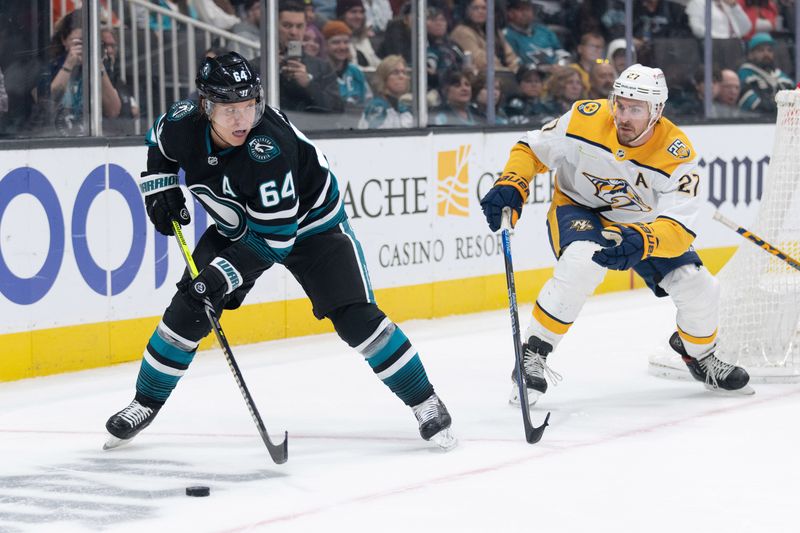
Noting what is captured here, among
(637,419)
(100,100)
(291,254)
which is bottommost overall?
(637,419)

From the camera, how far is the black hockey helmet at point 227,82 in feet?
12.9

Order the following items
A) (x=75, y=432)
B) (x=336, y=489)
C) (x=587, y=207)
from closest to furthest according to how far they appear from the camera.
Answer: (x=336, y=489)
(x=75, y=432)
(x=587, y=207)

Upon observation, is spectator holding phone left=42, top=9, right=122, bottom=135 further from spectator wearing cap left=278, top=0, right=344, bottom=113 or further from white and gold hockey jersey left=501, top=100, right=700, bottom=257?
white and gold hockey jersey left=501, top=100, right=700, bottom=257

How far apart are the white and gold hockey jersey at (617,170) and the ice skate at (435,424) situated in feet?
2.82

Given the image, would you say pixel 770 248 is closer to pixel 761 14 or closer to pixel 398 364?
pixel 398 364

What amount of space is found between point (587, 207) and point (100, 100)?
198cm

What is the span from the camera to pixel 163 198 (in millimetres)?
4328

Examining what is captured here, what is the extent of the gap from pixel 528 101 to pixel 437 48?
74cm

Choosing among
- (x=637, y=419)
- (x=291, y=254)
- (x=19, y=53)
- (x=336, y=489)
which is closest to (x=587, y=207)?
(x=637, y=419)

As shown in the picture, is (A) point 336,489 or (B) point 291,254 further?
(B) point 291,254

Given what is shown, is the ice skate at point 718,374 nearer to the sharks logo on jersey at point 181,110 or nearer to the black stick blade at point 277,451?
the black stick blade at point 277,451

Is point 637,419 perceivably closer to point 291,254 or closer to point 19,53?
point 291,254

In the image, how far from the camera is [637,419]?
4867mm

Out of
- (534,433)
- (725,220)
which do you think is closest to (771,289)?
(725,220)
